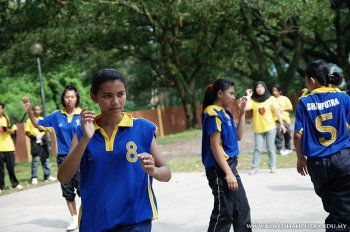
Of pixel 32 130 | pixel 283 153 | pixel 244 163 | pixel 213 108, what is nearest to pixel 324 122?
pixel 213 108

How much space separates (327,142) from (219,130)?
0.96m

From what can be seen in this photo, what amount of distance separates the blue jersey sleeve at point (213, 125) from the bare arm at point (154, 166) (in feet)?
5.37

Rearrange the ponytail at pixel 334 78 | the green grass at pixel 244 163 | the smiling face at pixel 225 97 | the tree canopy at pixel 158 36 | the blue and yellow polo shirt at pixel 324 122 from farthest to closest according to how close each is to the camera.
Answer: the tree canopy at pixel 158 36
the green grass at pixel 244 163
the smiling face at pixel 225 97
the ponytail at pixel 334 78
the blue and yellow polo shirt at pixel 324 122

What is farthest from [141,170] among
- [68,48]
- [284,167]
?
[68,48]

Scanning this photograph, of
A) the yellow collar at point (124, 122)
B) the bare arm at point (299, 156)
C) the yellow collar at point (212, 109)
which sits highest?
the yellow collar at point (124, 122)

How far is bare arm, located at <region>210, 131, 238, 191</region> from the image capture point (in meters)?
5.05

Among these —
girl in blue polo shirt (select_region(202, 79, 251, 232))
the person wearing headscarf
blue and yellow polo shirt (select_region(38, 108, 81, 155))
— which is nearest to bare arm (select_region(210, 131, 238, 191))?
girl in blue polo shirt (select_region(202, 79, 251, 232))

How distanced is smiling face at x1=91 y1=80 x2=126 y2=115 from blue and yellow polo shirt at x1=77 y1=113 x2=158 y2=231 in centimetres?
12

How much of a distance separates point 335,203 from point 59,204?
222 inches

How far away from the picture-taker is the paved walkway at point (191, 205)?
22.6 ft

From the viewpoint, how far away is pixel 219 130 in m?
5.22

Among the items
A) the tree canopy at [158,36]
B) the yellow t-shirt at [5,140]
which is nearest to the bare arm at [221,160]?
the yellow t-shirt at [5,140]

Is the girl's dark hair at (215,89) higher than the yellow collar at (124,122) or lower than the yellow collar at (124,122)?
higher

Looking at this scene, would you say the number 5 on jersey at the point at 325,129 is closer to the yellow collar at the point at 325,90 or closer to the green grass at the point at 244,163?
the yellow collar at the point at 325,90
